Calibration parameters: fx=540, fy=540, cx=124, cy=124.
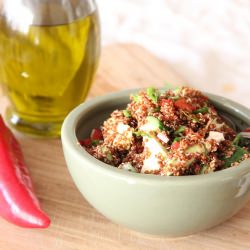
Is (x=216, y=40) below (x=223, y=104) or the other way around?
below

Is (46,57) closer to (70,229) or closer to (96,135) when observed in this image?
(96,135)

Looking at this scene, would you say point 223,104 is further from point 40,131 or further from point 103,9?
point 103,9

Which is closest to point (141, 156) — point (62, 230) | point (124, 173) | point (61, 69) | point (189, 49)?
point (124, 173)

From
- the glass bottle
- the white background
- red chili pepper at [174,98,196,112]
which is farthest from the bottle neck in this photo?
the white background

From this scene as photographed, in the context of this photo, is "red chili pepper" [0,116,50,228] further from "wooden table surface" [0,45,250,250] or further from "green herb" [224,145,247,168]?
"green herb" [224,145,247,168]

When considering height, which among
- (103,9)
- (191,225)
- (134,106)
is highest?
(134,106)

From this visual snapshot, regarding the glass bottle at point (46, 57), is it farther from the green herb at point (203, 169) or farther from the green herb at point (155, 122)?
the green herb at point (203, 169)

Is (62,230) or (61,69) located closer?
(62,230)

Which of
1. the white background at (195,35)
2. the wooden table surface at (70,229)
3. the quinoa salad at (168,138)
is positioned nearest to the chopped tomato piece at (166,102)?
the quinoa salad at (168,138)
